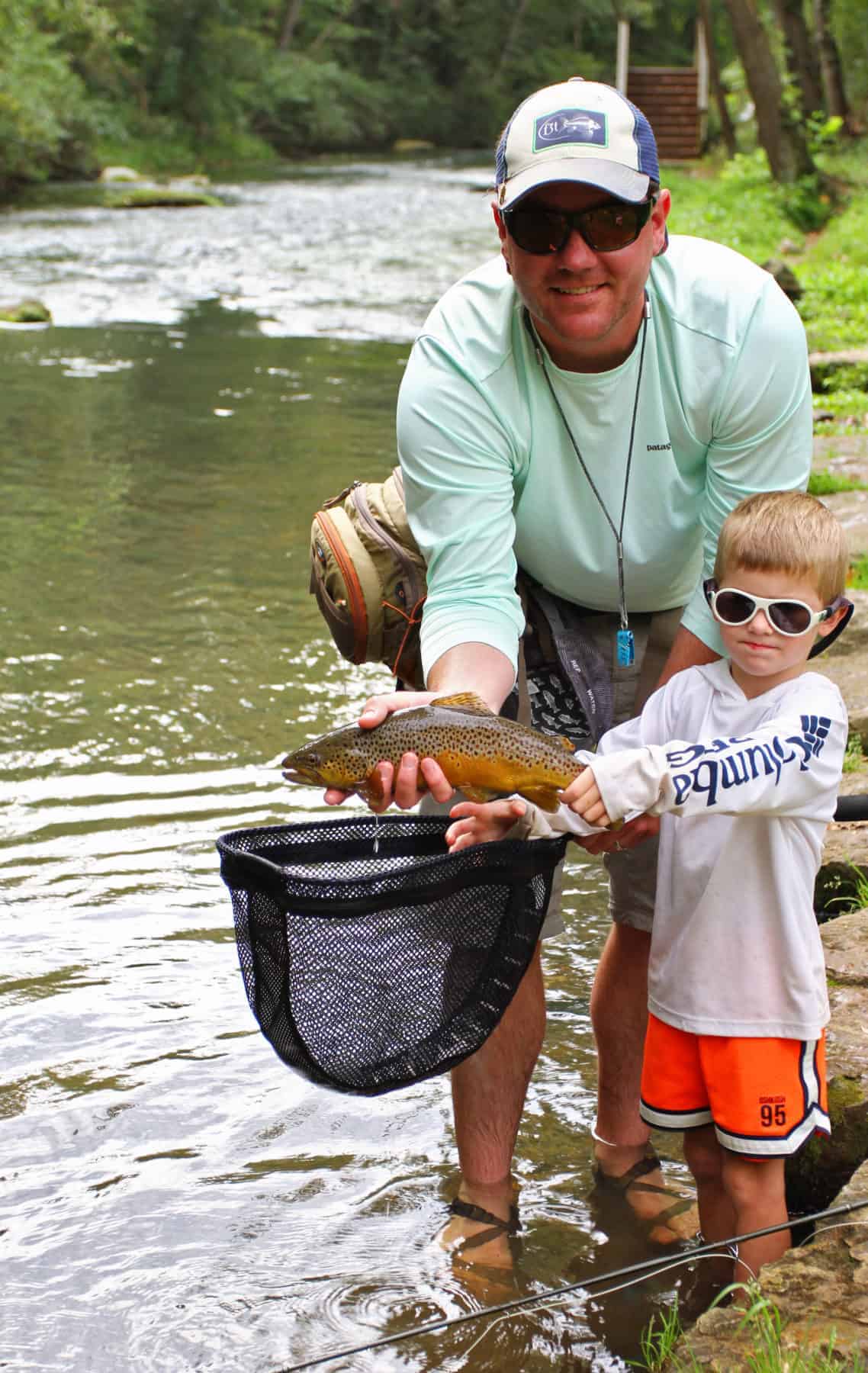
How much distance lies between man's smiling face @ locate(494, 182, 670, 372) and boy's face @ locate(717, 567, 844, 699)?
52 centimetres

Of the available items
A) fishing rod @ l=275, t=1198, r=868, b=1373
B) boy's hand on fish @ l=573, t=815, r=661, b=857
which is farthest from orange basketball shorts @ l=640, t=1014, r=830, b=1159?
boy's hand on fish @ l=573, t=815, r=661, b=857

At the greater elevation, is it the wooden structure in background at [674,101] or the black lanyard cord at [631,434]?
the wooden structure in background at [674,101]

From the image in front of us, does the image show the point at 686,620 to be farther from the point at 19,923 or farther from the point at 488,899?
the point at 19,923

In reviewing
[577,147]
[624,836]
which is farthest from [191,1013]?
[577,147]

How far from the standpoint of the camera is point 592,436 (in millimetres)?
3057

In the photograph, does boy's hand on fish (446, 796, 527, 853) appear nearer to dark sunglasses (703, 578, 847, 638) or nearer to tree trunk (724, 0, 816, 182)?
dark sunglasses (703, 578, 847, 638)

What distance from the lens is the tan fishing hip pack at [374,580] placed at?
3.41 meters

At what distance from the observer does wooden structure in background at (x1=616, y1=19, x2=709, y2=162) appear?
3969 cm

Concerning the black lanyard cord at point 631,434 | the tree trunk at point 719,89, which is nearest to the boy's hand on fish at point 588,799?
the black lanyard cord at point 631,434

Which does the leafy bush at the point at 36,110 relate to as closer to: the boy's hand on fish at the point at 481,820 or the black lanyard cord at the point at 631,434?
the black lanyard cord at the point at 631,434

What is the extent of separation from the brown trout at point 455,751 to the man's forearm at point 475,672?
Answer: 113mm

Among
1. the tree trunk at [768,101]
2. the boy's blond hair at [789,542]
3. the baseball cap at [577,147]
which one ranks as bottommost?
the boy's blond hair at [789,542]

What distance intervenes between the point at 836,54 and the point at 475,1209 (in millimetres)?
24236

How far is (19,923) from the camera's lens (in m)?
4.61
